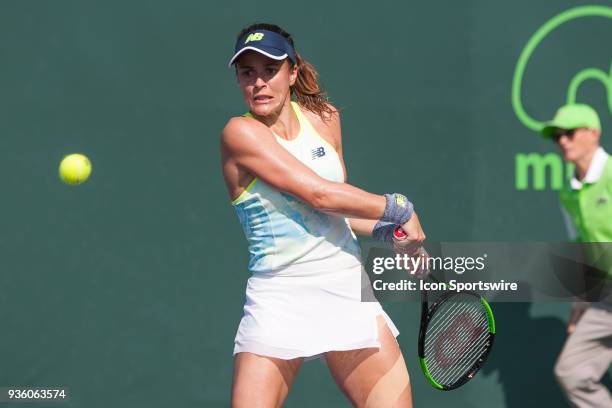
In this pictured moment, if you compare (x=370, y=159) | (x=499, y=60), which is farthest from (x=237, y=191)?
(x=499, y=60)

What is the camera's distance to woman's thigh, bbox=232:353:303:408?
313cm

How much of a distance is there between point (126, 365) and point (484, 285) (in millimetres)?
1585

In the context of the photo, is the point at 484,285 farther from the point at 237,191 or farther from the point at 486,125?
the point at 237,191

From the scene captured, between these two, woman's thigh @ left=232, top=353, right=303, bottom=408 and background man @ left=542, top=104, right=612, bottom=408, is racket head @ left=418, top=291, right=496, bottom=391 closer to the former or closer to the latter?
woman's thigh @ left=232, top=353, right=303, bottom=408

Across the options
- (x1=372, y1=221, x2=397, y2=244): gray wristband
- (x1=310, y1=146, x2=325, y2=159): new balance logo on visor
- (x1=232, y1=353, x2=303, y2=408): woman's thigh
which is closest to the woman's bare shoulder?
(x1=310, y1=146, x2=325, y2=159): new balance logo on visor

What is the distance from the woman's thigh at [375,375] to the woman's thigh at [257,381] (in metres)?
0.17

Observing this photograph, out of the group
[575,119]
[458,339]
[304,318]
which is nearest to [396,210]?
[304,318]

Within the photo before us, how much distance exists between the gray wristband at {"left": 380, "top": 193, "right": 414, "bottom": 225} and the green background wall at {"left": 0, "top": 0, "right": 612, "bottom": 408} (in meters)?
1.75

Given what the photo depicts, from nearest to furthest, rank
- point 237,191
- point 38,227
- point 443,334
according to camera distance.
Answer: point 237,191 < point 443,334 < point 38,227

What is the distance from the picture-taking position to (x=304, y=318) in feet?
10.6

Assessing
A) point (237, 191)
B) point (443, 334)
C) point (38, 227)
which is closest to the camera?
point (237, 191)

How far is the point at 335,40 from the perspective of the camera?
4.86 meters

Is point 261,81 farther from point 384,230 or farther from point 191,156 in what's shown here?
point 191,156

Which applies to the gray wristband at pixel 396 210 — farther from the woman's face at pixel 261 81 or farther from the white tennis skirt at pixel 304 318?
the woman's face at pixel 261 81
